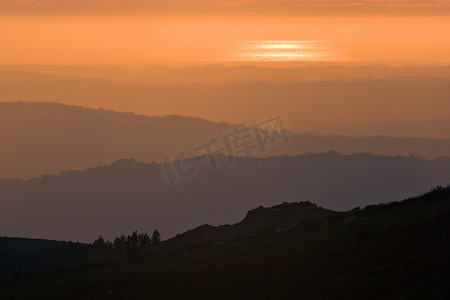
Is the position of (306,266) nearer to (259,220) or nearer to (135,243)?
(135,243)

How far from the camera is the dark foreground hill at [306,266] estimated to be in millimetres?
47344

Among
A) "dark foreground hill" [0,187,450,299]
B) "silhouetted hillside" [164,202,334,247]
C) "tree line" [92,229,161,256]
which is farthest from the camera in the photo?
"silhouetted hillside" [164,202,334,247]

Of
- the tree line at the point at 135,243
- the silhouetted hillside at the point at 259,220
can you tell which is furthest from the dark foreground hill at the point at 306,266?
the silhouetted hillside at the point at 259,220

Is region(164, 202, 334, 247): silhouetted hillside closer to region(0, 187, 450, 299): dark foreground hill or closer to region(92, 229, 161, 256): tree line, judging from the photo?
region(92, 229, 161, 256): tree line

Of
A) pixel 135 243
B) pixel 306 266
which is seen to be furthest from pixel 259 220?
pixel 306 266

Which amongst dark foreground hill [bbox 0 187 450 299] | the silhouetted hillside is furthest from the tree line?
dark foreground hill [bbox 0 187 450 299]

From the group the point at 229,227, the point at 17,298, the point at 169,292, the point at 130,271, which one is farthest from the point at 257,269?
the point at 229,227

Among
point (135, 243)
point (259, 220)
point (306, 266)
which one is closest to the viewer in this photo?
point (306, 266)

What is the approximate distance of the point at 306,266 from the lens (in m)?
55.2

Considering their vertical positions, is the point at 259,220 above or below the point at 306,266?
above

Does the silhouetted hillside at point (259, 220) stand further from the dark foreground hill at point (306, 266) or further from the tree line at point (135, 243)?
the dark foreground hill at point (306, 266)

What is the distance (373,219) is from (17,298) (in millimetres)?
30228

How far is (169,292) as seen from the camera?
5822cm

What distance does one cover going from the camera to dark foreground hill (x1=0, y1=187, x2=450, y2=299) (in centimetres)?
4734
